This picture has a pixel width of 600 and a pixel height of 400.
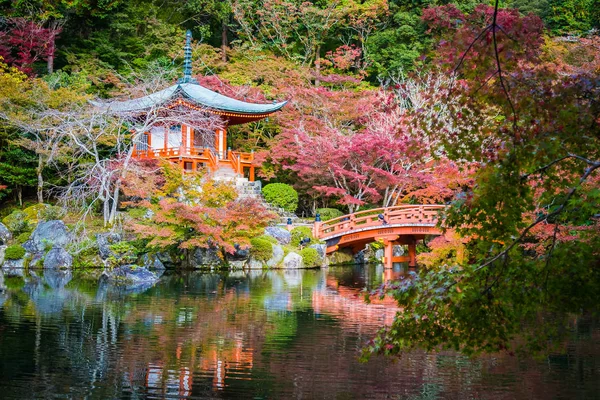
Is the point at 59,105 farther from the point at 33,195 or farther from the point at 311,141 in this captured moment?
the point at 311,141

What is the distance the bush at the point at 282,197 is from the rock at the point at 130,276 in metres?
7.20

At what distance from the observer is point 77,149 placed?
2303 centimetres

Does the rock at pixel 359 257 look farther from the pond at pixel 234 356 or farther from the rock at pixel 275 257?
the pond at pixel 234 356

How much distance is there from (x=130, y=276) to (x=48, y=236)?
3584mm

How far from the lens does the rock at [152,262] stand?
18969 mm

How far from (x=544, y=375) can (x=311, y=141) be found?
1570cm

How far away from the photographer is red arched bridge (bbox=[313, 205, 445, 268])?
67.0ft

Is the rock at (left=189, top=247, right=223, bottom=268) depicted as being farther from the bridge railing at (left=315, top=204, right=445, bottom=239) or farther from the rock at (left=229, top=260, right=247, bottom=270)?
the bridge railing at (left=315, top=204, right=445, bottom=239)

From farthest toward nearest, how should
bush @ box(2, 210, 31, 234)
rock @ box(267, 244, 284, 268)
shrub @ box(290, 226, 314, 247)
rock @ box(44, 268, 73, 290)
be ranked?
shrub @ box(290, 226, 314, 247)
rock @ box(267, 244, 284, 268)
bush @ box(2, 210, 31, 234)
rock @ box(44, 268, 73, 290)

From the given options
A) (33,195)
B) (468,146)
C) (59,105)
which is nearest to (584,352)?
(468,146)

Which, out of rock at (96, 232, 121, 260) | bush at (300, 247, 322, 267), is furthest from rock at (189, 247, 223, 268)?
bush at (300, 247, 322, 267)

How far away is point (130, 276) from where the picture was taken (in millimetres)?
17031

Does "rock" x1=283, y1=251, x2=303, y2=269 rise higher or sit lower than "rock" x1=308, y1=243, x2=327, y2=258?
lower

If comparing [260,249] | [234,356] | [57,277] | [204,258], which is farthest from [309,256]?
[234,356]
